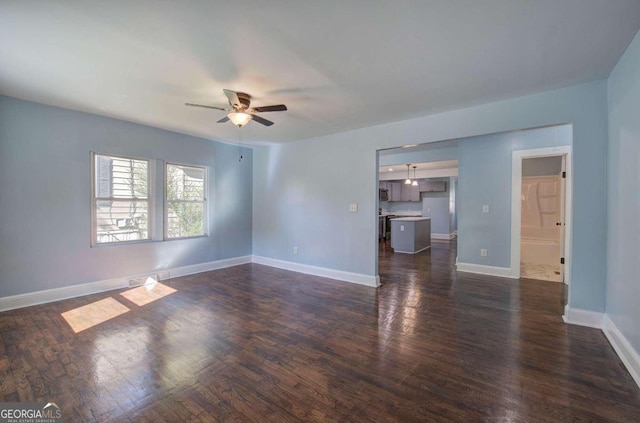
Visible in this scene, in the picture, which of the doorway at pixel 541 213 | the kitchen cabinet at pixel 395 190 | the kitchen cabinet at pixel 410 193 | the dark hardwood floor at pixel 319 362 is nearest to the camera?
the dark hardwood floor at pixel 319 362

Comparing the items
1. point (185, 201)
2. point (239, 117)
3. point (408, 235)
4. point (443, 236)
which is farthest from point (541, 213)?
point (185, 201)

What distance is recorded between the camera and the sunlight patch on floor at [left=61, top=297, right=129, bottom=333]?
2924 millimetres

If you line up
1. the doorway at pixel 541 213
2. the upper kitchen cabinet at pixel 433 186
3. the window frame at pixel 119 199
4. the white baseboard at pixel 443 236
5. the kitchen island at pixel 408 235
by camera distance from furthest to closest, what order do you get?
the upper kitchen cabinet at pixel 433 186 → the white baseboard at pixel 443 236 → the kitchen island at pixel 408 235 → the doorway at pixel 541 213 → the window frame at pixel 119 199

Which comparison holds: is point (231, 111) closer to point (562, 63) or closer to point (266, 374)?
point (266, 374)

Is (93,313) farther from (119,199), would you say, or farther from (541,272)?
(541,272)

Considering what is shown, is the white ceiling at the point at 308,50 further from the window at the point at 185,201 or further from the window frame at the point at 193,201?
the window at the point at 185,201

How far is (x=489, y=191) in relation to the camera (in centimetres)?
508

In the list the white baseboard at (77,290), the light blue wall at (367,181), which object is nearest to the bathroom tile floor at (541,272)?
the light blue wall at (367,181)

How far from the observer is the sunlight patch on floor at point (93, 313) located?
2.92 metres

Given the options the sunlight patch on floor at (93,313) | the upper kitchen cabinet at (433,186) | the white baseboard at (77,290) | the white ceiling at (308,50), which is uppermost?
the white ceiling at (308,50)

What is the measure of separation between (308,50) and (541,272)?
5.73 meters

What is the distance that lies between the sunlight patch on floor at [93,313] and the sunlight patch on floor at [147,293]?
20 centimetres

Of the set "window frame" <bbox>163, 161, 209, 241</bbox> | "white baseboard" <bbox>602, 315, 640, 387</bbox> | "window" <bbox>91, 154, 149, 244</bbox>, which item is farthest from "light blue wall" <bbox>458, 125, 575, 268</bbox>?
"window" <bbox>91, 154, 149, 244</bbox>

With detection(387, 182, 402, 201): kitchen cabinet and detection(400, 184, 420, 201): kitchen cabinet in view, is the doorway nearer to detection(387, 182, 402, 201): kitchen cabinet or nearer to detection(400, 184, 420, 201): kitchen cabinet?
detection(400, 184, 420, 201): kitchen cabinet
